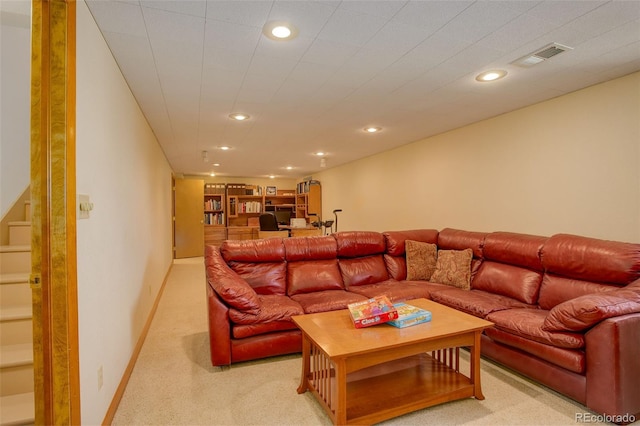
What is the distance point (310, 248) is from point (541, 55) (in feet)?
8.31

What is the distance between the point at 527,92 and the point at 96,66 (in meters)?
3.41

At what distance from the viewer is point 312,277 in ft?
10.9

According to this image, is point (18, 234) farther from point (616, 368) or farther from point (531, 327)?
point (616, 368)

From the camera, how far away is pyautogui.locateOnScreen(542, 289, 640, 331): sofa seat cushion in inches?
73.2

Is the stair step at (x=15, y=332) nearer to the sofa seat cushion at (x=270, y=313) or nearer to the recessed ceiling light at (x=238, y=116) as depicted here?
the sofa seat cushion at (x=270, y=313)

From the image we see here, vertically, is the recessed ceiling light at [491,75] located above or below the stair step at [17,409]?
above

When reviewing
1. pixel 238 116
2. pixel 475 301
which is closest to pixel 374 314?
pixel 475 301

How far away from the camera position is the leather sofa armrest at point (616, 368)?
1783 mm

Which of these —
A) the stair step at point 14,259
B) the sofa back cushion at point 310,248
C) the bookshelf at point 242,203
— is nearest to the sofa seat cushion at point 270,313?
the sofa back cushion at point 310,248

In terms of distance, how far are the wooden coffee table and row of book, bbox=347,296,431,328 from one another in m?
0.04

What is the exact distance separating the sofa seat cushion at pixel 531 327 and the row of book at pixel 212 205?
24.3ft

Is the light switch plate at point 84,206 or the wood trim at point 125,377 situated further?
the wood trim at point 125,377

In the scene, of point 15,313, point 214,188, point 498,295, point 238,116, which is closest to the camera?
point 15,313

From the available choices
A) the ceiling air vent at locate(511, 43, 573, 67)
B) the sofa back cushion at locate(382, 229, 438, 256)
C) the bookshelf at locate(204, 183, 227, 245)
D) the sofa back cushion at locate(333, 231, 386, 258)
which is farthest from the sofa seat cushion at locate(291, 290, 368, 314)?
the bookshelf at locate(204, 183, 227, 245)
